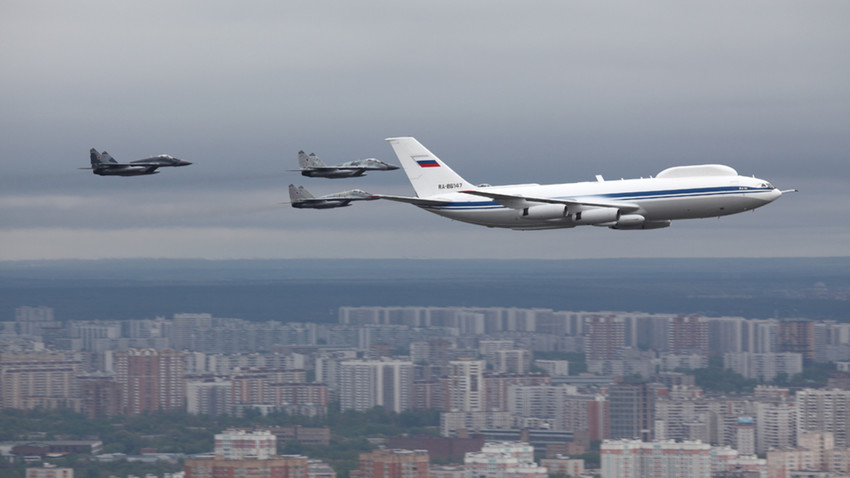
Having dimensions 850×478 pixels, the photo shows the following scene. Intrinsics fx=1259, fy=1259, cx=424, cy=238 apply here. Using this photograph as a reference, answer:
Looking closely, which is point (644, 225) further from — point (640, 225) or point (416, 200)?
point (416, 200)

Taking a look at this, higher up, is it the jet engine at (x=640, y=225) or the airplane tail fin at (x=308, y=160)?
the airplane tail fin at (x=308, y=160)

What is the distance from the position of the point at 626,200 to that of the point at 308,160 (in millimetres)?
23585

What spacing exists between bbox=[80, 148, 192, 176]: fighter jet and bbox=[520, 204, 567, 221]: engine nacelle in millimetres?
27360

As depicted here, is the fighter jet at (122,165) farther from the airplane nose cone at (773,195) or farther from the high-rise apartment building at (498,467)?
the high-rise apartment building at (498,467)

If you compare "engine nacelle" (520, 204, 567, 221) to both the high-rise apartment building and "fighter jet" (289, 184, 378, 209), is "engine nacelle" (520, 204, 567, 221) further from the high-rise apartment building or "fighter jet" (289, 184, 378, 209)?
the high-rise apartment building

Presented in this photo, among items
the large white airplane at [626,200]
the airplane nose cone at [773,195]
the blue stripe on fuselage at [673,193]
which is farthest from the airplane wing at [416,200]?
the airplane nose cone at [773,195]

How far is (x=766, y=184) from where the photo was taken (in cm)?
7944

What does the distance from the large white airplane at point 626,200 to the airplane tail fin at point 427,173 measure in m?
5.61

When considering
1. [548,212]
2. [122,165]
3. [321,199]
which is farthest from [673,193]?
[122,165]

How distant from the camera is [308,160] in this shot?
89.0 meters

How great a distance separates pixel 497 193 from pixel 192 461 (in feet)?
431

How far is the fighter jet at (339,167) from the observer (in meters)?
88.6

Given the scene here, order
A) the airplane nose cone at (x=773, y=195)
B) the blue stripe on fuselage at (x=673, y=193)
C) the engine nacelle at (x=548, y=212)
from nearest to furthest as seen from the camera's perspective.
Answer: the engine nacelle at (x=548, y=212) < the blue stripe on fuselage at (x=673, y=193) < the airplane nose cone at (x=773, y=195)

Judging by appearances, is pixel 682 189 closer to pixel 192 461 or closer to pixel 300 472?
pixel 300 472
